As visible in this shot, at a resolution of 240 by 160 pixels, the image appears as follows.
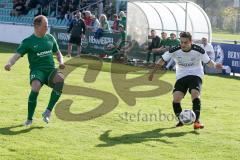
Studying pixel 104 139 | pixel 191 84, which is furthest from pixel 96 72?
pixel 104 139

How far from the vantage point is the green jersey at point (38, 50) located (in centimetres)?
933

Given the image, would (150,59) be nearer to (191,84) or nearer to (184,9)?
(184,9)

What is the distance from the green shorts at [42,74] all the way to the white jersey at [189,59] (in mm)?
2308

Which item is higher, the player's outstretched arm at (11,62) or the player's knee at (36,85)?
the player's outstretched arm at (11,62)

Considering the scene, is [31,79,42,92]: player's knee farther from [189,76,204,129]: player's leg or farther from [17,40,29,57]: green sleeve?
[189,76,204,129]: player's leg

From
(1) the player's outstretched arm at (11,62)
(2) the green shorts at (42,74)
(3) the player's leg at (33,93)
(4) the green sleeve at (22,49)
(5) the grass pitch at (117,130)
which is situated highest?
(4) the green sleeve at (22,49)

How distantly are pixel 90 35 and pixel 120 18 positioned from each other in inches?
72.5

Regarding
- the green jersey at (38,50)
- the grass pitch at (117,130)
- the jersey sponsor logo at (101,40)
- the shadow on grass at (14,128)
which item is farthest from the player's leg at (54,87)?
the jersey sponsor logo at (101,40)

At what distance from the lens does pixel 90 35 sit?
27234mm

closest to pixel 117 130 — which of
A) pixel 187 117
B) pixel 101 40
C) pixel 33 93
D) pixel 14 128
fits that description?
pixel 187 117

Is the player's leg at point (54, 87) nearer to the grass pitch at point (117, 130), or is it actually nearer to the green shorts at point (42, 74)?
the green shorts at point (42, 74)

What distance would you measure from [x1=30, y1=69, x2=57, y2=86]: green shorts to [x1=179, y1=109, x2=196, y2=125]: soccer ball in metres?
2.48

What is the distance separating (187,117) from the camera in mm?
9625

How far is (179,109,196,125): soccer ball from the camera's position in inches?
378
